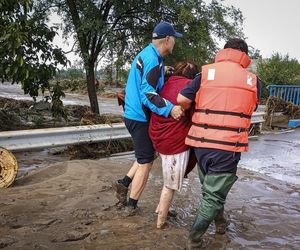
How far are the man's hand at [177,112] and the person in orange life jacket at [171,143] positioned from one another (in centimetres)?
8

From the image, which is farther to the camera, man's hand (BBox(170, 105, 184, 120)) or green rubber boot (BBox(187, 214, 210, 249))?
man's hand (BBox(170, 105, 184, 120))

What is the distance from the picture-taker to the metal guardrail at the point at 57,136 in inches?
250

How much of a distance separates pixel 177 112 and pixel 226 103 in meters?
0.55

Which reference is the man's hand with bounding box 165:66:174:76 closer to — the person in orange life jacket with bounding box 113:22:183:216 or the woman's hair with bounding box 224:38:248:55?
the person in orange life jacket with bounding box 113:22:183:216

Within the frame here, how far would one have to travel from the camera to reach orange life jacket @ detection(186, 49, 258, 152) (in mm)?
3658

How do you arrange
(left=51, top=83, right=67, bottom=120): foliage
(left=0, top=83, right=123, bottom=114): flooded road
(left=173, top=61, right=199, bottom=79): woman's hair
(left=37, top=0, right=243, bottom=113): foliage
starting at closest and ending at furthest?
(left=173, top=61, right=199, bottom=79): woman's hair → (left=51, top=83, right=67, bottom=120): foliage → (left=37, top=0, right=243, bottom=113): foliage → (left=0, top=83, right=123, bottom=114): flooded road

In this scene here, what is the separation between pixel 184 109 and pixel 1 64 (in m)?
4.91

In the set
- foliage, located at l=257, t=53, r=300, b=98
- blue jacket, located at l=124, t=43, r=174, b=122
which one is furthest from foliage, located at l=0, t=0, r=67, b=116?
foliage, located at l=257, t=53, r=300, b=98

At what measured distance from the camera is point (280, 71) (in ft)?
92.7

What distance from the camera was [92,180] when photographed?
5969 mm

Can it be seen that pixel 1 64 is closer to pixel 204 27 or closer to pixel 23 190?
pixel 23 190

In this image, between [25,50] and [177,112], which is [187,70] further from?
[25,50]

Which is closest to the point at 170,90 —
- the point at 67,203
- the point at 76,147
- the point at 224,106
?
the point at 224,106

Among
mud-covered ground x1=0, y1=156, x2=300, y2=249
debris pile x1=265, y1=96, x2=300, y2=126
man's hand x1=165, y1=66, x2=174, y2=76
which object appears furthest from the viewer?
debris pile x1=265, y1=96, x2=300, y2=126
